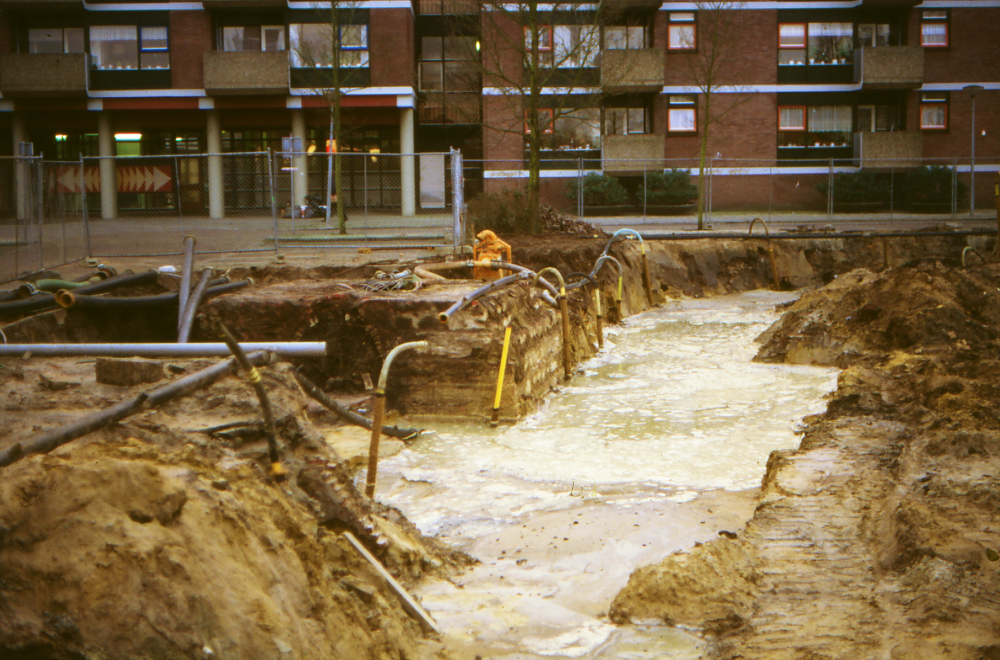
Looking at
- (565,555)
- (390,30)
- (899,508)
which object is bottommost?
(565,555)

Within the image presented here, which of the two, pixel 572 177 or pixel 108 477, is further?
pixel 572 177

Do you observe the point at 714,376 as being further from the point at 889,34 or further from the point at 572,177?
the point at 889,34

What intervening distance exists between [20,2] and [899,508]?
114 ft

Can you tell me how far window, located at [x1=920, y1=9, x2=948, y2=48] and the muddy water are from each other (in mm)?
28467

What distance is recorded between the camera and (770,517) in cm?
558

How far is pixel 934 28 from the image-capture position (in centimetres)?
3462

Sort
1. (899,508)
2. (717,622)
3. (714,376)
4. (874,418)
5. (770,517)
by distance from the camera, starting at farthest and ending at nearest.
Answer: (714,376) → (874,418) → (770,517) → (899,508) → (717,622)

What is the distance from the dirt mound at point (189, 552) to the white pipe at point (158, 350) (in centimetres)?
138

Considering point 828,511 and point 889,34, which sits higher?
point 889,34

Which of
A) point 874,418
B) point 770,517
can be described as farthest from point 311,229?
point 770,517

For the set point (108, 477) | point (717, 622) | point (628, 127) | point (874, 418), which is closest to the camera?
point (108, 477)

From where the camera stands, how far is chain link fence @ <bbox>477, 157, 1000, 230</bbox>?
30391mm

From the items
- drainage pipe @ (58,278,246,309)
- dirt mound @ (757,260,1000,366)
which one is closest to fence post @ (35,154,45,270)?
drainage pipe @ (58,278,246,309)

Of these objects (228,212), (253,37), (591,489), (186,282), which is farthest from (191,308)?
(253,37)
